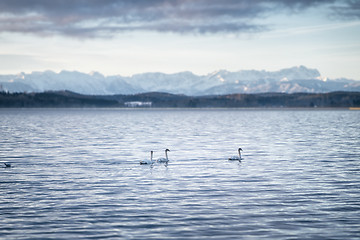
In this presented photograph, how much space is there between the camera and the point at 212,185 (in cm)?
3038

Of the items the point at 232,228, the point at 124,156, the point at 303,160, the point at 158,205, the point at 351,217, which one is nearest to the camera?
the point at 232,228

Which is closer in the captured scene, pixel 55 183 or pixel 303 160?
pixel 55 183

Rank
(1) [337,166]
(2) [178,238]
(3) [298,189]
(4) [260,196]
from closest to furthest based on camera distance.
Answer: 1. (2) [178,238]
2. (4) [260,196]
3. (3) [298,189]
4. (1) [337,166]

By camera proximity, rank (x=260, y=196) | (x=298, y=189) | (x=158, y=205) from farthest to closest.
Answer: (x=298, y=189) < (x=260, y=196) < (x=158, y=205)

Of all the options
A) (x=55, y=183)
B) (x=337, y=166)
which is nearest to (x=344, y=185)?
(x=337, y=166)

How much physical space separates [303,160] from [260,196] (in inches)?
739

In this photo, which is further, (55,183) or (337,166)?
(337,166)

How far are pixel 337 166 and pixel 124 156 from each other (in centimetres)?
2152

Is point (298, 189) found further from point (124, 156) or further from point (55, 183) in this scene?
point (124, 156)

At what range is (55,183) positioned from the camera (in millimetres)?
31312

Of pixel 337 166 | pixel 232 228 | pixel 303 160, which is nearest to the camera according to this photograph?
pixel 232 228

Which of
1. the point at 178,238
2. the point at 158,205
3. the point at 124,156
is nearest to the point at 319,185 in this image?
the point at 158,205

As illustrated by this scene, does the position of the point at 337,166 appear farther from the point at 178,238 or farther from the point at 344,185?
the point at 178,238

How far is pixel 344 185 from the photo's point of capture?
30250 mm
